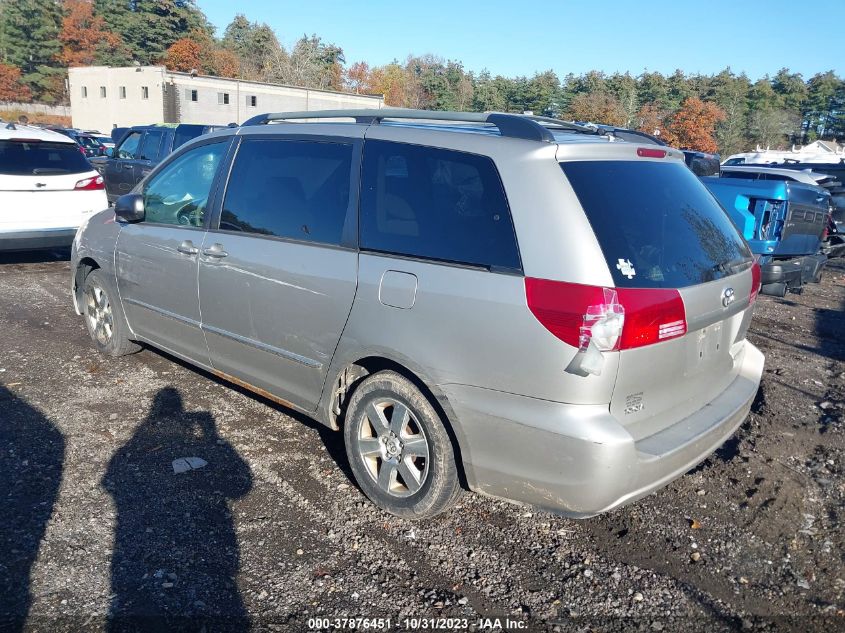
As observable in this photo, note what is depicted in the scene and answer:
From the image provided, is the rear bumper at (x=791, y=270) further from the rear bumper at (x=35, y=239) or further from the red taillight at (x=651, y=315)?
the rear bumper at (x=35, y=239)

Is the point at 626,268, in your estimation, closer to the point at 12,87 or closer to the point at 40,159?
the point at 40,159

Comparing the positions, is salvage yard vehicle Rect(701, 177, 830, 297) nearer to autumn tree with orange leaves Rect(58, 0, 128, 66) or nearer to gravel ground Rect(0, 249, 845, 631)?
gravel ground Rect(0, 249, 845, 631)

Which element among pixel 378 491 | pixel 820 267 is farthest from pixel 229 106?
pixel 378 491

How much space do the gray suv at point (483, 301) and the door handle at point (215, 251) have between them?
0.02m

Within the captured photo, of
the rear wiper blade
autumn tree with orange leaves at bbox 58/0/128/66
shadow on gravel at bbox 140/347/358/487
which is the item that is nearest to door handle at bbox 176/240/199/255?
shadow on gravel at bbox 140/347/358/487

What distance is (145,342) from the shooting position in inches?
209

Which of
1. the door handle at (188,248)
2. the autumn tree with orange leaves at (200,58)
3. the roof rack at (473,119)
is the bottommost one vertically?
the door handle at (188,248)

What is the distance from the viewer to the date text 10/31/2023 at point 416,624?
2.75 meters

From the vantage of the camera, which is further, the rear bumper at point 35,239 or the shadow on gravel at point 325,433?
the rear bumper at point 35,239

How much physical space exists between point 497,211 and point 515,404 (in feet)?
2.83

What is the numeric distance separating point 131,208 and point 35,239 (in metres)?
4.51

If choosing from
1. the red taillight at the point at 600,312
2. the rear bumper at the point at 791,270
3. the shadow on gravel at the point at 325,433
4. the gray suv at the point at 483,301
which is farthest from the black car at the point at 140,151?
the red taillight at the point at 600,312

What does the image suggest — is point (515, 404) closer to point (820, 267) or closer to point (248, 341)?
point (248, 341)

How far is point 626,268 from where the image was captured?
2.84 meters
